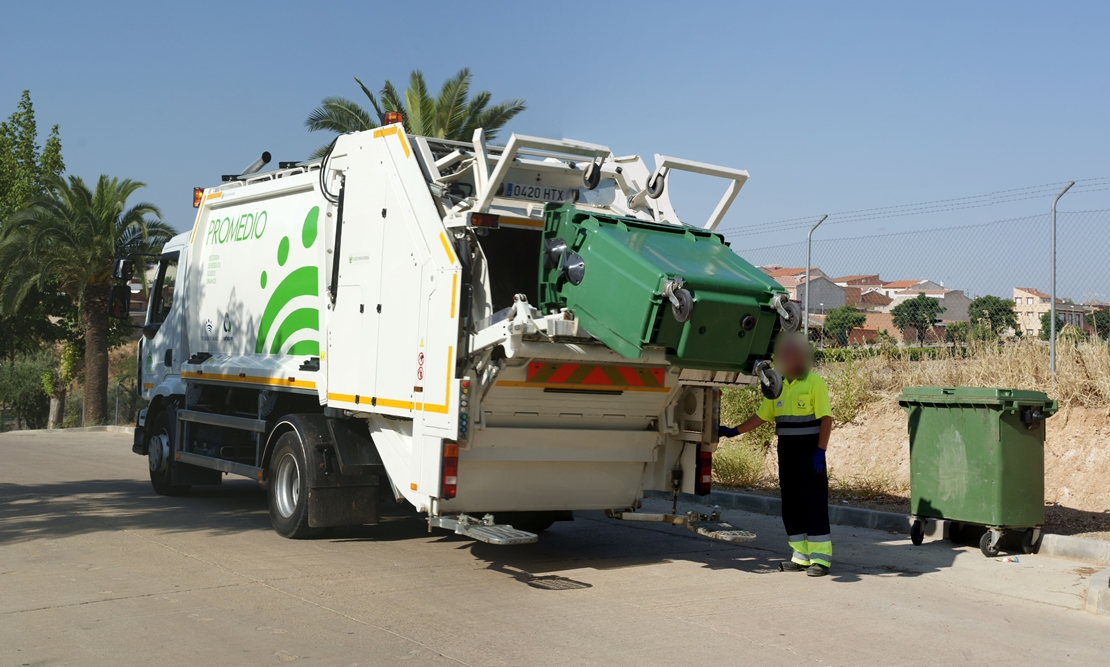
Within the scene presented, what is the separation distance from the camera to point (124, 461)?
639 inches

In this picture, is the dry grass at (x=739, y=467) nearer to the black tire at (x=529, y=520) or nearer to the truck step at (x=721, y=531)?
the black tire at (x=529, y=520)

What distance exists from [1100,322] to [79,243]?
22605 mm

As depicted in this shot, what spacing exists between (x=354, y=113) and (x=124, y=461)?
955 cm

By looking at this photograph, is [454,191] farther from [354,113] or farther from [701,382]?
[354,113]

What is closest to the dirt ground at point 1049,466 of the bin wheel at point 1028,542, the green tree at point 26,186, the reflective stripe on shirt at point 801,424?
the bin wheel at point 1028,542

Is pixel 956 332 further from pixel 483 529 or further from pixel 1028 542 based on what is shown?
pixel 483 529

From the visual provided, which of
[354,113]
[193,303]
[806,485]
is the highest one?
[354,113]

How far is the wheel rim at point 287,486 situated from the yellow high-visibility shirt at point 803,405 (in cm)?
377

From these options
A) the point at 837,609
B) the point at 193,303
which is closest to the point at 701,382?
the point at 837,609

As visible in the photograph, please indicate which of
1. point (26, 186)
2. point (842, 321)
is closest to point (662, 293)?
point (842, 321)

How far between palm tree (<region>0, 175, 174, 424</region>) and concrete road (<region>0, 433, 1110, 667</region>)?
18.0 metres

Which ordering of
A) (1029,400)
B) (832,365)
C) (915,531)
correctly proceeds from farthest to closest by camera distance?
(832,365), (915,531), (1029,400)

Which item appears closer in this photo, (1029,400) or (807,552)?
(807,552)

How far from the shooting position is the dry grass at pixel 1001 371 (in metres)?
11.4
